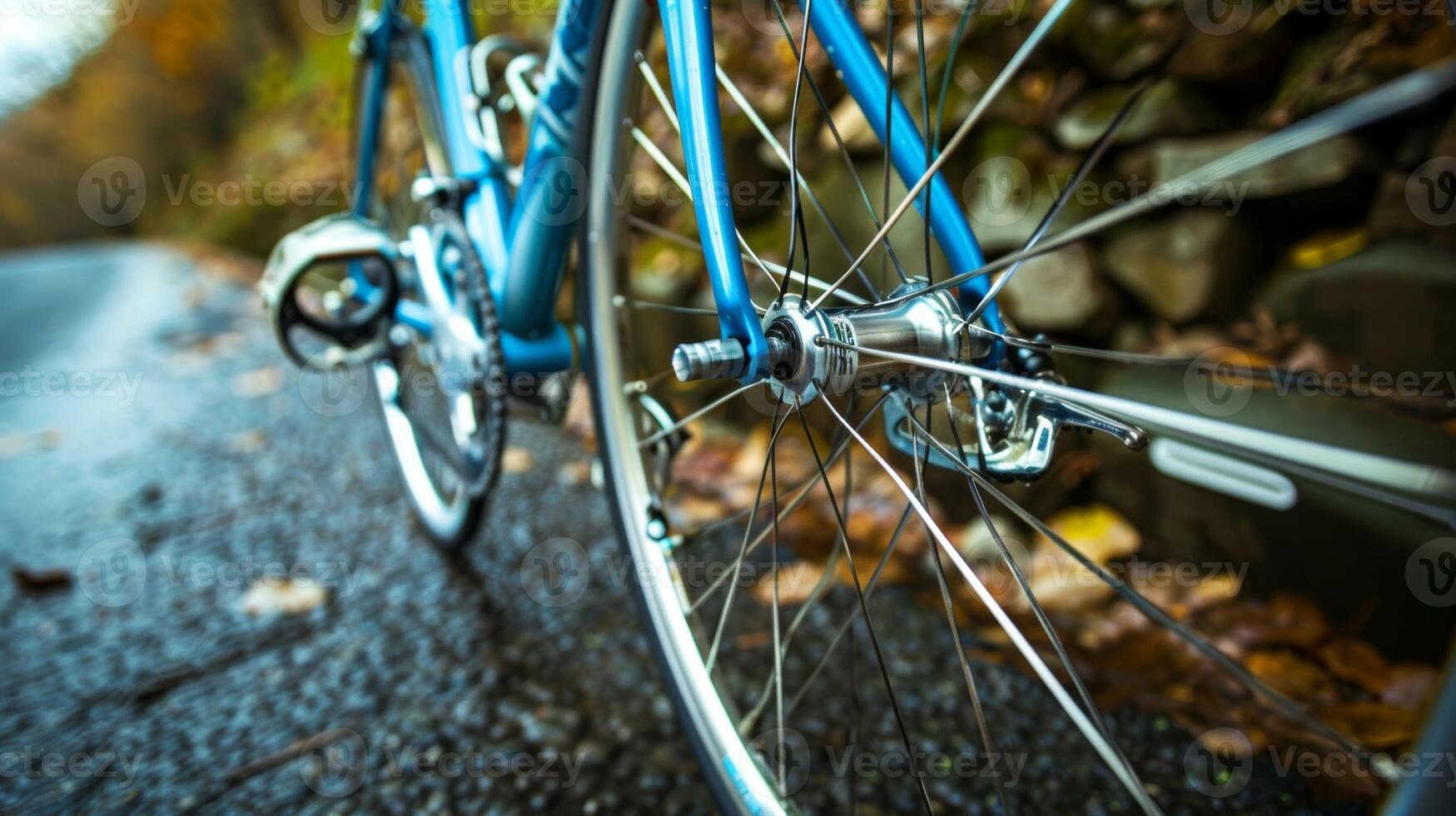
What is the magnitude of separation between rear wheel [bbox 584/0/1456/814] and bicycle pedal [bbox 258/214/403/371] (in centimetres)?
48

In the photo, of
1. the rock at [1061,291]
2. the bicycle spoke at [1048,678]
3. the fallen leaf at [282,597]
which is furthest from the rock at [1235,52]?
the fallen leaf at [282,597]

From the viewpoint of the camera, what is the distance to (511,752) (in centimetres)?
112

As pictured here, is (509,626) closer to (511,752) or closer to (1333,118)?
(511,752)

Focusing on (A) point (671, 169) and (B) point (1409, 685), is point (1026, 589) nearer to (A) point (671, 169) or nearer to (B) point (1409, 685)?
(A) point (671, 169)

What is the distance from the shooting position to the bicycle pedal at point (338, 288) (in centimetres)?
131

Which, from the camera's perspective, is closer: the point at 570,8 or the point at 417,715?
the point at 570,8

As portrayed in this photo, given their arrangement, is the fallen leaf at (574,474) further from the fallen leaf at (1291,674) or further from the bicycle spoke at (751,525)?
the fallen leaf at (1291,674)

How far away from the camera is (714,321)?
1.84 meters

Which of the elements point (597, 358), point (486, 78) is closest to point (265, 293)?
point (486, 78)

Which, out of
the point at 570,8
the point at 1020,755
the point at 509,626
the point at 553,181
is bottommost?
the point at 1020,755

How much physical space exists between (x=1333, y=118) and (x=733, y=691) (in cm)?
102

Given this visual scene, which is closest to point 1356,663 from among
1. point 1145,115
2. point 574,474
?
point 1145,115

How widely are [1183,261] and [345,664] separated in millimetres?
1547

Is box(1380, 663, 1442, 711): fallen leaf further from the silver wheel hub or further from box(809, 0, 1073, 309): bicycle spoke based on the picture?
box(809, 0, 1073, 309): bicycle spoke
